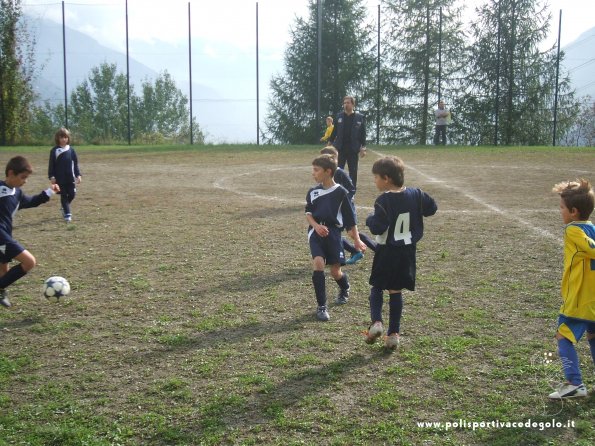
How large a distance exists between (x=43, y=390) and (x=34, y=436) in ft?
2.37

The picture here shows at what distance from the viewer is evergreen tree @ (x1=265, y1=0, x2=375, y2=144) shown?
35094 mm

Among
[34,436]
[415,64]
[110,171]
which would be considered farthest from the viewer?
[415,64]

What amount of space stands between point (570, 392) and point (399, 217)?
5.97 ft

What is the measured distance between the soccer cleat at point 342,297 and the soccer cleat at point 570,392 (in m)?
2.70

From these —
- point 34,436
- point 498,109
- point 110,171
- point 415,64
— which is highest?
point 415,64

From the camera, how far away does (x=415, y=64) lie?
3381cm

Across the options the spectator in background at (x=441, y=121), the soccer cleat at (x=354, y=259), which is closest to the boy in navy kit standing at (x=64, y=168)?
the soccer cleat at (x=354, y=259)

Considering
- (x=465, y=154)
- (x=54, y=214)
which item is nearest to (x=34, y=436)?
(x=54, y=214)

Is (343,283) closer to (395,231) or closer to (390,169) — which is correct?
(395,231)

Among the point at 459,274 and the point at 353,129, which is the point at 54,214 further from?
the point at 459,274

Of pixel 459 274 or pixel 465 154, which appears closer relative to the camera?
pixel 459 274

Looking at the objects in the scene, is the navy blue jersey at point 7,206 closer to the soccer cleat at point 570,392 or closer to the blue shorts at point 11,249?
the blue shorts at point 11,249

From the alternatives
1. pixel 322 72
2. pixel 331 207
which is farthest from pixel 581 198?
pixel 322 72

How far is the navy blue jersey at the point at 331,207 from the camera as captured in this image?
6.38 meters
